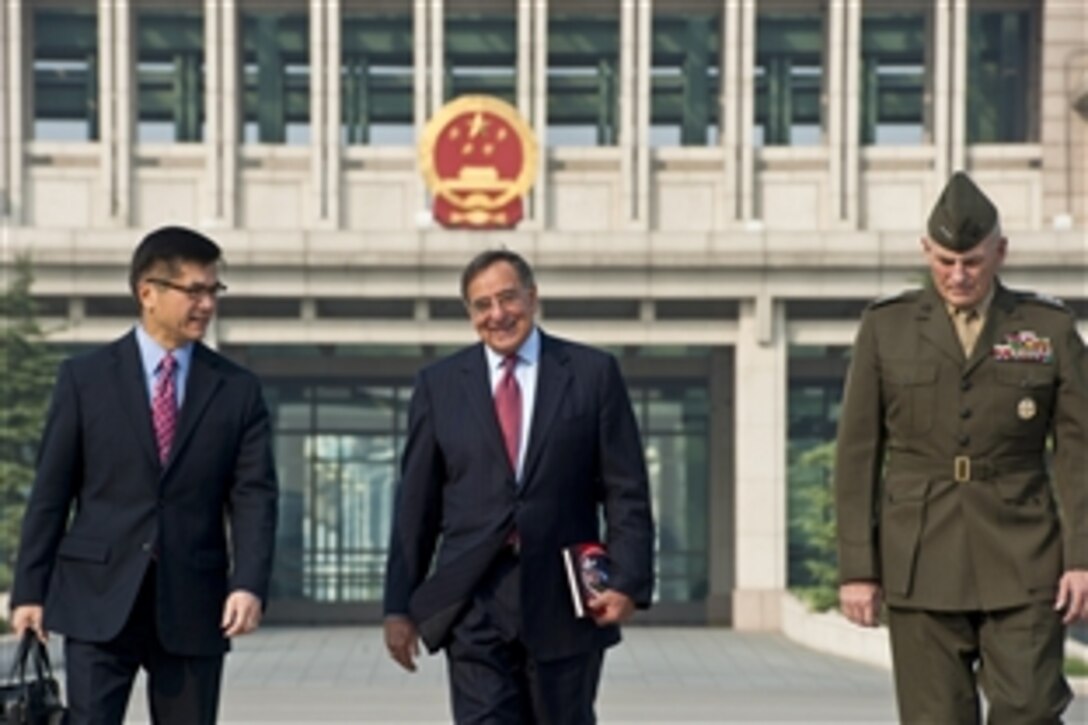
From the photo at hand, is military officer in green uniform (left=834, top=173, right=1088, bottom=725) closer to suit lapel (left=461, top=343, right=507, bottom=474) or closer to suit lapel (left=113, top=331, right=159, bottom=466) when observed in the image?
suit lapel (left=461, top=343, right=507, bottom=474)

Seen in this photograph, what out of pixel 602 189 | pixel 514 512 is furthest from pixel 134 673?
pixel 602 189

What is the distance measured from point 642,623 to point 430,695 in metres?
17.2

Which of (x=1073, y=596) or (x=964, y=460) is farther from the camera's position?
(x=964, y=460)

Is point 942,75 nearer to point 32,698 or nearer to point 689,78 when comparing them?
point 689,78

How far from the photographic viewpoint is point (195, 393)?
24.4 feet

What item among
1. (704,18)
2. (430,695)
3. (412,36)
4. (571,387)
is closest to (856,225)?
(704,18)

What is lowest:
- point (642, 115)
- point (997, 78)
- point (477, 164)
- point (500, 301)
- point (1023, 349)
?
point (1023, 349)

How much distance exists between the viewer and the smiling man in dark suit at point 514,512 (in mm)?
7227

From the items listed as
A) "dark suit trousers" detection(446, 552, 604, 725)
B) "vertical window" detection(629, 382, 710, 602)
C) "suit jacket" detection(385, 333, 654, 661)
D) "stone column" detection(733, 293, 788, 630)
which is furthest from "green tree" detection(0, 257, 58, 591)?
"dark suit trousers" detection(446, 552, 604, 725)

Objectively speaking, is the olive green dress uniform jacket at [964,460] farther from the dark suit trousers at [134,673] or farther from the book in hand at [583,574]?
the dark suit trousers at [134,673]

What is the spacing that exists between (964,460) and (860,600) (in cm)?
57

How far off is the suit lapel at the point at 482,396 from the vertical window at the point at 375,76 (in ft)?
101

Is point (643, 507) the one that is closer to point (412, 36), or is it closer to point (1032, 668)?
point (1032, 668)

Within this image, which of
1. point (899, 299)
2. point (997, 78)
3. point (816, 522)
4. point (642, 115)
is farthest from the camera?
point (997, 78)
